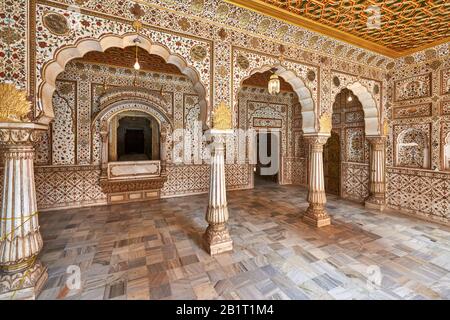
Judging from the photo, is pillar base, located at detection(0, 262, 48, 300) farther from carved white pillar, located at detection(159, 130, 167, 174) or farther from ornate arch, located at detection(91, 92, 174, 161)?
carved white pillar, located at detection(159, 130, 167, 174)

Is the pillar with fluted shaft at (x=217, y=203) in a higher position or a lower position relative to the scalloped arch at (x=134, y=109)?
lower

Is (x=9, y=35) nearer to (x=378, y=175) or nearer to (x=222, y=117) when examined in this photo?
(x=222, y=117)

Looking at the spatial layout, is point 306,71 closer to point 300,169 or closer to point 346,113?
point 346,113

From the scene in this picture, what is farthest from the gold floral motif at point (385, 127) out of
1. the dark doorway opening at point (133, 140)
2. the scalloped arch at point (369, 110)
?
the dark doorway opening at point (133, 140)

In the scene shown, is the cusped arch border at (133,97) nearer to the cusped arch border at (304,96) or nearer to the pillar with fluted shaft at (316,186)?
the cusped arch border at (304,96)

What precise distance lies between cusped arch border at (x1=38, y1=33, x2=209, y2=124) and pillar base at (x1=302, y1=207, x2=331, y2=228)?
3570mm

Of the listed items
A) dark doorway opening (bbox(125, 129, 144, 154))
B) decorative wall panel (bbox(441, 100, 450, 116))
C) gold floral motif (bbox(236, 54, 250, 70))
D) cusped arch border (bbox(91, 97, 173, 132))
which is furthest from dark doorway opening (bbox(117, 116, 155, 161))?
decorative wall panel (bbox(441, 100, 450, 116))

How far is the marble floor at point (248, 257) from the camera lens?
9.23 feet

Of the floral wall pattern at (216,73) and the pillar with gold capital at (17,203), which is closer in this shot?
the pillar with gold capital at (17,203)

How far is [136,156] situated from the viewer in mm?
8688

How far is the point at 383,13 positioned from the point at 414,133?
3678 mm

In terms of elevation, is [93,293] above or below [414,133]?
below

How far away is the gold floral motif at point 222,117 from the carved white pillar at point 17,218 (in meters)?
2.54
